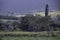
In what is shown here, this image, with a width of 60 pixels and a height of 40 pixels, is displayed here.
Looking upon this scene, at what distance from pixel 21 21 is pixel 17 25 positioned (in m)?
0.09

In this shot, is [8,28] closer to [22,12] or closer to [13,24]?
[13,24]

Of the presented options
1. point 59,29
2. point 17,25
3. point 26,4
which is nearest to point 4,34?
point 17,25

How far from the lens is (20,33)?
6.84ft

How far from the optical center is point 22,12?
6.95 feet

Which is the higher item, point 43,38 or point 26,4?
point 26,4

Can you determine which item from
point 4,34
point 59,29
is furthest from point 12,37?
point 59,29

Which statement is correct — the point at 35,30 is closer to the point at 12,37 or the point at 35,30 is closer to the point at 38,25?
the point at 38,25

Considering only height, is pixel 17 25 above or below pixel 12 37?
above

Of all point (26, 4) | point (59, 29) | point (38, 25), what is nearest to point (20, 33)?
point (38, 25)

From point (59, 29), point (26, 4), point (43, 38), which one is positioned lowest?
point (43, 38)

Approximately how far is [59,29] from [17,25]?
700 mm

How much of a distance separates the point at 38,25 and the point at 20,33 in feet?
1.06

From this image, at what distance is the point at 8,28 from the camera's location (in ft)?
6.81

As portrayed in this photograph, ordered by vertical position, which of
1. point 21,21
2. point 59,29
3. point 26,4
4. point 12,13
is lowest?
point 59,29
